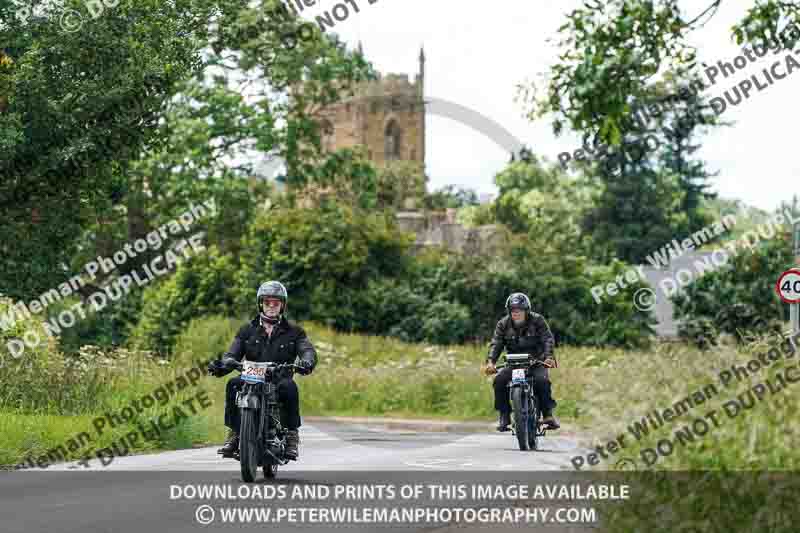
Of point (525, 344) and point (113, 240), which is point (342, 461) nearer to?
point (525, 344)

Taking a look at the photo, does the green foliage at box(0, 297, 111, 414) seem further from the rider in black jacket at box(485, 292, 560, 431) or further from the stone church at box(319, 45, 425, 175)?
the stone church at box(319, 45, 425, 175)

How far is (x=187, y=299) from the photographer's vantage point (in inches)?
1784

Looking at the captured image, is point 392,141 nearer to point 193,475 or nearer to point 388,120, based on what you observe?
point 388,120

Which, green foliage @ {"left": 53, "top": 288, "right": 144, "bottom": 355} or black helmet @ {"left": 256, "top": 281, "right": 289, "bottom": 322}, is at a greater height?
green foliage @ {"left": 53, "top": 288, "right": 144, "bottom": 355}

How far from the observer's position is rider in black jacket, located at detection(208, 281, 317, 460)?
12.9 m

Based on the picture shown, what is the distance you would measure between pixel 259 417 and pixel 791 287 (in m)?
15.2

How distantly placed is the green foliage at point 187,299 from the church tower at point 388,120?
100 metres

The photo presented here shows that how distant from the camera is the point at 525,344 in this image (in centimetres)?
1742

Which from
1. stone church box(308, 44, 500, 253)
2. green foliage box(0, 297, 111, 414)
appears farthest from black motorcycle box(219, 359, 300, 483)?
stone church box(308, 44, 500, 253)

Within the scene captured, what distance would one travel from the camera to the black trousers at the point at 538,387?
1734cm
